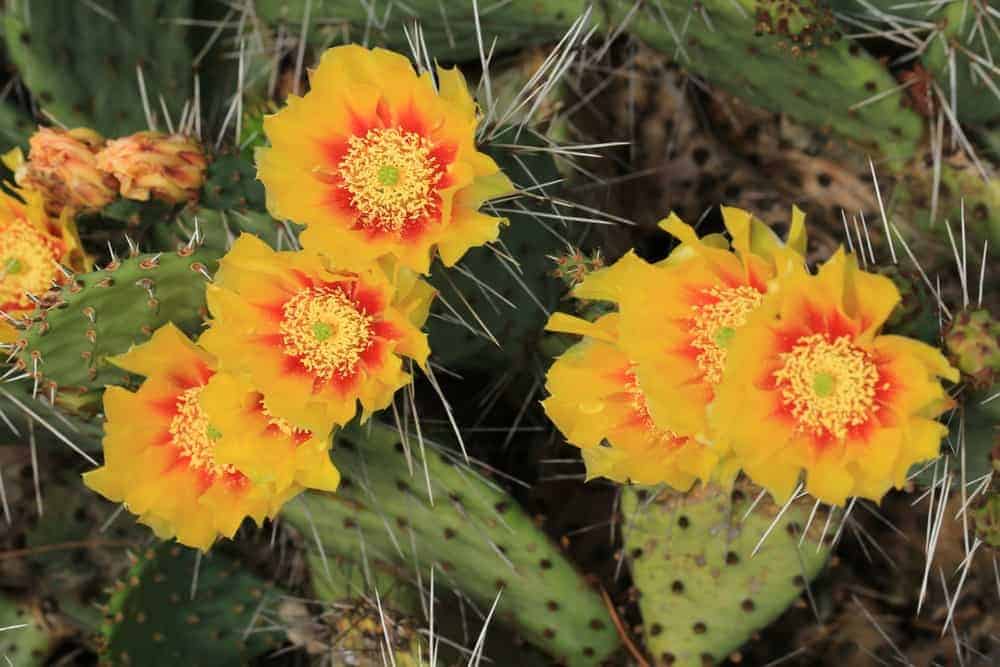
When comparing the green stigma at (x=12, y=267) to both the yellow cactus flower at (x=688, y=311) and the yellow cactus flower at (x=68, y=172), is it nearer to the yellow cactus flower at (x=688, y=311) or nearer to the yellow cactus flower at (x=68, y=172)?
the yellow cactus flower at (x=68, y=172)

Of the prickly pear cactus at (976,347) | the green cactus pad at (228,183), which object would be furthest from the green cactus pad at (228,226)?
the prickly pear cactus at (976,347)

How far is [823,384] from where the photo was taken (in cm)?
93

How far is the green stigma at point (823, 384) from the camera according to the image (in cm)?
93

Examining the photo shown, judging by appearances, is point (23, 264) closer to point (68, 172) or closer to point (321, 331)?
point (68, 172)

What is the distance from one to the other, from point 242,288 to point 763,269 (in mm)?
461

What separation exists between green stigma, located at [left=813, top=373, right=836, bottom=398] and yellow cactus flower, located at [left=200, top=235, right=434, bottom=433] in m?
0.34

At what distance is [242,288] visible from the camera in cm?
108

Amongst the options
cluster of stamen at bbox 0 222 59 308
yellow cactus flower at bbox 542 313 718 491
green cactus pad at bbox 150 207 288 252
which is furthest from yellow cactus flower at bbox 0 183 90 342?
yellow cactus flower at bbox 542 313 718 491

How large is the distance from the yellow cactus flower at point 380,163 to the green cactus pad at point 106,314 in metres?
0.16

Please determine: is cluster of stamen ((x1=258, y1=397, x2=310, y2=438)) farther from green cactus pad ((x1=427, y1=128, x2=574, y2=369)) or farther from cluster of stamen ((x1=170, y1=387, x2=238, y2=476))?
green cactus pad ((x1=427, y1=128, x2=574, y2=369))

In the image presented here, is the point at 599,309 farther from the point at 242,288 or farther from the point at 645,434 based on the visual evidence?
the point at 242,288

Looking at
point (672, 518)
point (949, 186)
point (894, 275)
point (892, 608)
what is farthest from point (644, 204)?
point (894, 275)

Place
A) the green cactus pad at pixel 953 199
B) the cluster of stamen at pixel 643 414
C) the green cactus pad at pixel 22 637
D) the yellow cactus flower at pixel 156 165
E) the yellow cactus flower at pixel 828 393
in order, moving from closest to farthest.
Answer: the yellow cactus flower at pixel 828 393 < the cluster of stamen at pixel 643 414 < the yellow cactus flower at pixel 156 165 < the green cactus pad at pixel 953 199 < the green cactus pad at pixel 22 637

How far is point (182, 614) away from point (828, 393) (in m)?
0.95
